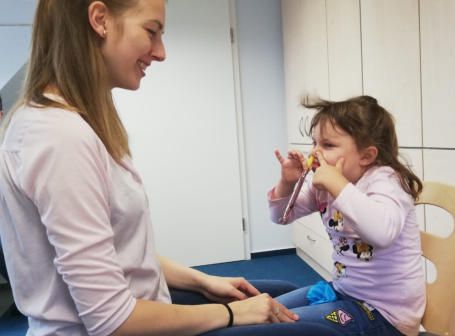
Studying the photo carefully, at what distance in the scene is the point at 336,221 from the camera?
1.10 meters

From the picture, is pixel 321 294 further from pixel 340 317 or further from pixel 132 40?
pixel 132 40

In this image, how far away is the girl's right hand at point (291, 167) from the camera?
1.14 m

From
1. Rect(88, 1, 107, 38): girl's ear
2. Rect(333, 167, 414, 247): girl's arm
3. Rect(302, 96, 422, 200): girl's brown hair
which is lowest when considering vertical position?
Rect(333, 167, 414, 247): girl's arm

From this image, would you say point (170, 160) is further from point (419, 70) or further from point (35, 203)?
point (35, 203)

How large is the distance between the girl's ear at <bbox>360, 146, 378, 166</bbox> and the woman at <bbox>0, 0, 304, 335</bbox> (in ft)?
1.62

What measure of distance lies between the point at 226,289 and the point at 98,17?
677 mm

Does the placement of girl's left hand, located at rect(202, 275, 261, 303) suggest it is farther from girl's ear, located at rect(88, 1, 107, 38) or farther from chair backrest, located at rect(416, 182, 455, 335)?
girl's ear, located at rect(88, 1, 107, 38)

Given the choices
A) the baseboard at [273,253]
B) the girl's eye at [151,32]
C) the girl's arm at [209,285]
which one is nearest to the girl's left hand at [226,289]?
the girl's arm at [209,285]

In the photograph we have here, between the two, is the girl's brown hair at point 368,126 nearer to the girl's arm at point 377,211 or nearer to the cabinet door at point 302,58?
the girl's arm at point 377,211

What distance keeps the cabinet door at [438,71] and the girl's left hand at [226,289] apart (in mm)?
879

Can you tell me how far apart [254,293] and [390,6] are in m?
1.30

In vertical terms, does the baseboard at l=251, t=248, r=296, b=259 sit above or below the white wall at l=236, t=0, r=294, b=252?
below

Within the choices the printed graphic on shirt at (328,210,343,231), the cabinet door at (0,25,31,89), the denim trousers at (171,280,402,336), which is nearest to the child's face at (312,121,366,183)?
the printed graphic on shirt at (328,210,343,231)

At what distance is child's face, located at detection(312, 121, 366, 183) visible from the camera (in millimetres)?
1072
